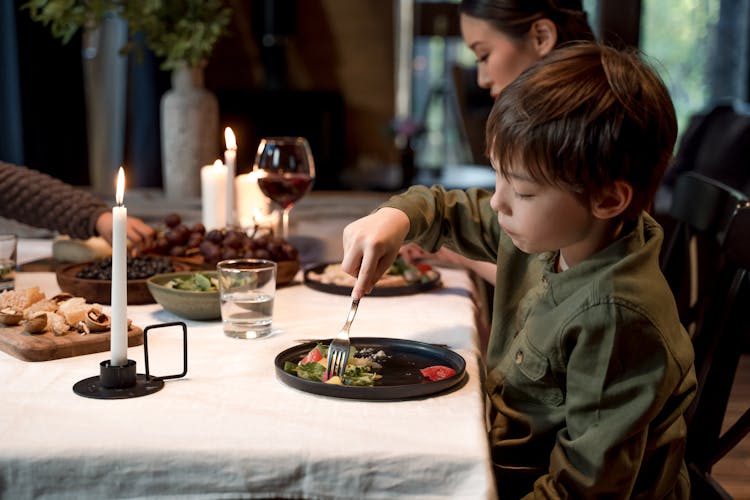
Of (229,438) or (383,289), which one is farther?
(383,289)

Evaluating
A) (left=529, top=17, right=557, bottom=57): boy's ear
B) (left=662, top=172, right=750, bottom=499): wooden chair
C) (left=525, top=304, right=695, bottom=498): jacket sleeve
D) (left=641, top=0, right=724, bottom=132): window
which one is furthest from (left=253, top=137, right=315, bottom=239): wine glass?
(left=641, top=0, right=724, bottom=132): window

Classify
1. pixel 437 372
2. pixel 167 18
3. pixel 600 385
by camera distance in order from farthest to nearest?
1. pixel 167 18
2. pixel 437 372
3. pixel 600 385

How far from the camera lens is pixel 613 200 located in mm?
1064

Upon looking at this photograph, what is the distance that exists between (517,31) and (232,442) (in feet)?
4.15

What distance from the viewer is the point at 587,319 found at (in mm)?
1014

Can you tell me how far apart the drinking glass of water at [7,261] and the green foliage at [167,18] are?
863 millimetres

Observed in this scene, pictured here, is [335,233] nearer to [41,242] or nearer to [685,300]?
[41,242]

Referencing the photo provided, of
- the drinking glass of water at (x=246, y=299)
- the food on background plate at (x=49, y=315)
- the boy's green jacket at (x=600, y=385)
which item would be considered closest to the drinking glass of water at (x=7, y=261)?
the food on background plate at (x=49, y=315)

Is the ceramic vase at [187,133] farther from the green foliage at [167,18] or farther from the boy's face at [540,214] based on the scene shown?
the boy's face at [540,214]

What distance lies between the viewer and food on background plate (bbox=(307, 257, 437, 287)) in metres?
1.62

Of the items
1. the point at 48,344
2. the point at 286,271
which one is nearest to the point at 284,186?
the point at 286,271

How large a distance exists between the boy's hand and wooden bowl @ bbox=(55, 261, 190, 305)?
417mm

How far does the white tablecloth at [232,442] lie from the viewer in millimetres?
859

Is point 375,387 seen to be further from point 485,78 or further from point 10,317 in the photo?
point 485,78
